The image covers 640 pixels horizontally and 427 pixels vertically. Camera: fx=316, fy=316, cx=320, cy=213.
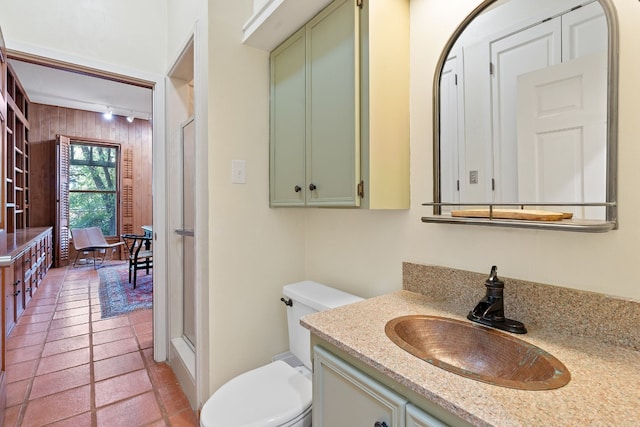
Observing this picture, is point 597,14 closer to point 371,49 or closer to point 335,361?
point 371,49

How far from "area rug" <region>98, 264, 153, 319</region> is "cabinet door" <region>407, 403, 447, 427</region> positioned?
3399 millimetres

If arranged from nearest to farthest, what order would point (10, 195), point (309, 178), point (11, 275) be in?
point (309, 178), point (11, 275), point (10, 195)

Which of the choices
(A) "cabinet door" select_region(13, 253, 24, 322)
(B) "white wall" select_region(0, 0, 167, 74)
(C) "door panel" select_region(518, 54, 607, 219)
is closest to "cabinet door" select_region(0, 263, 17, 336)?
(A) "cabinet door" select_region(13, 253, 24, 322)

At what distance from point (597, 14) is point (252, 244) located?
1579mm

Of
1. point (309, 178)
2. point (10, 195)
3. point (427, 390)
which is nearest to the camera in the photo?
point (427, 390)

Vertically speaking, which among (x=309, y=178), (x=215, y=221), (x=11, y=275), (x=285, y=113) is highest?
(x=285, y=113)

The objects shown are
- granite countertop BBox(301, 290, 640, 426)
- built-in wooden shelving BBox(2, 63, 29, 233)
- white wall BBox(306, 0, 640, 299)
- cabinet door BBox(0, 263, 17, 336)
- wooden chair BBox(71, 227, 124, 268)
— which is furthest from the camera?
wooden chair BBox(71, 227, 124, 268)

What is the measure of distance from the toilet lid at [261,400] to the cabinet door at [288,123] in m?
0.79

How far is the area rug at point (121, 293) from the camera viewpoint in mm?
3377

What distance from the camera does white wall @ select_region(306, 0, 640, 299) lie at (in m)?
0.82

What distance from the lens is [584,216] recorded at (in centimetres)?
88

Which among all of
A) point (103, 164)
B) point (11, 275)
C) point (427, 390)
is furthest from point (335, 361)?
point (103, 164)

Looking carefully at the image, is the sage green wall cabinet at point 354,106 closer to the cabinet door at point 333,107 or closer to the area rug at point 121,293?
the cabinet door at point 333,107

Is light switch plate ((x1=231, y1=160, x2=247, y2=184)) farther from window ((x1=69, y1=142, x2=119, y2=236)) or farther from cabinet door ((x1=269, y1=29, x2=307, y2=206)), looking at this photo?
window ((x1=69, y1=142, x2=119, y2=236))
